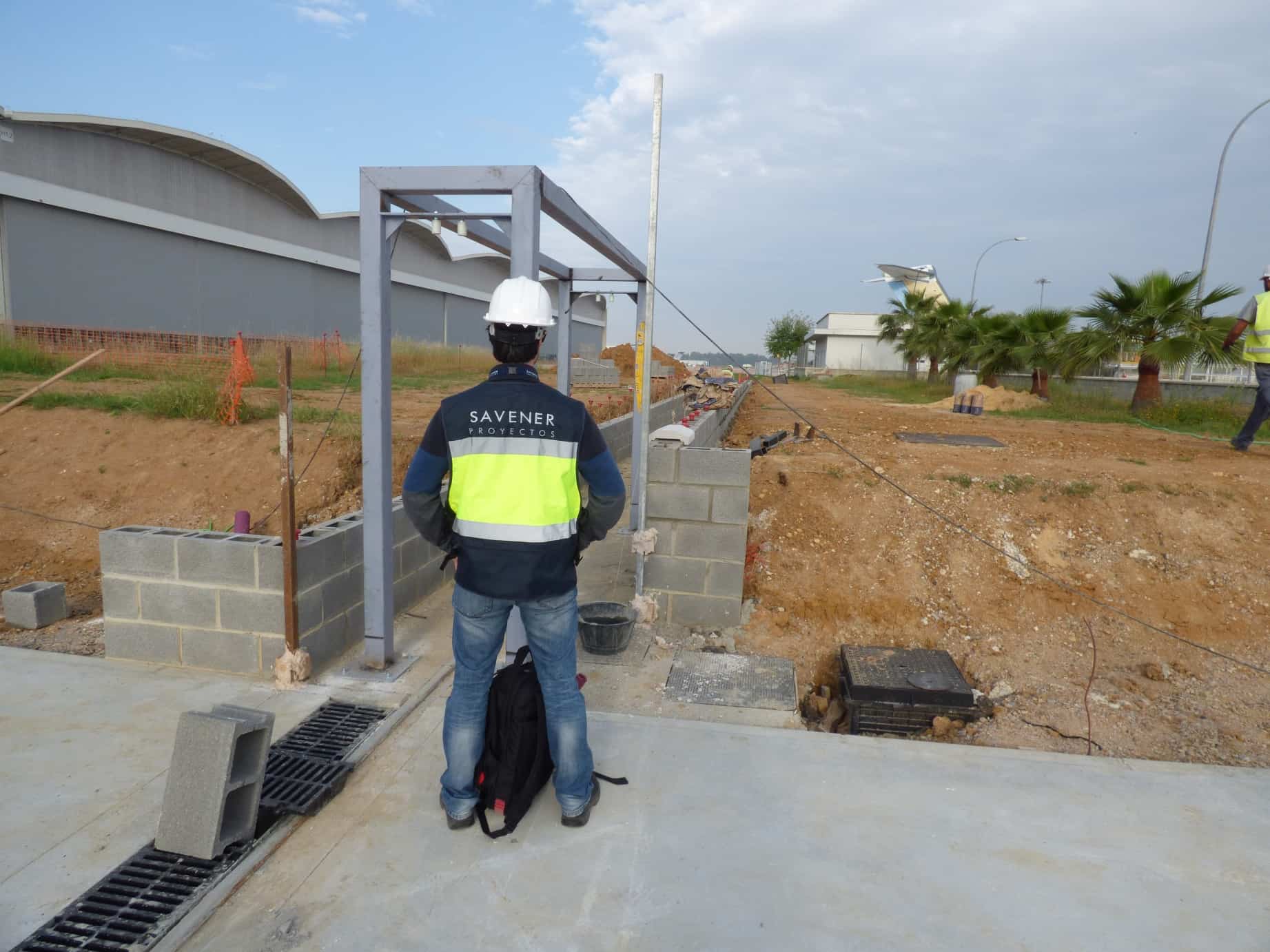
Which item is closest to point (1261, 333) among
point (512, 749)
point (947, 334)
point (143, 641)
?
point (512, 749)

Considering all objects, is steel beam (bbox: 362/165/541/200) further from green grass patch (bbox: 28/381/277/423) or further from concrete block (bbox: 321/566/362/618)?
green grass patch (bbox: 28/381/277/423)

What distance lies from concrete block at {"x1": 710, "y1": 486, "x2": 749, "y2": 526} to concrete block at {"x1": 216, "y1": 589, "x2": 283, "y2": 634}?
2.73m

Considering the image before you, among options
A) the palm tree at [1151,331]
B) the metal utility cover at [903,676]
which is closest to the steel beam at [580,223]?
the metal utility cover at [903,676]

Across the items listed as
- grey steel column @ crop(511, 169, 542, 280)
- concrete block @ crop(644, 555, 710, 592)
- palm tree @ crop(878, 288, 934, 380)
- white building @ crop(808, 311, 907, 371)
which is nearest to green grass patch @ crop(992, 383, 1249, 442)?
concrete block @ crop(644, 555, 710, 592)

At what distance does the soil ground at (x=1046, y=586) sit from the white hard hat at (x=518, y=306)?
3.21 m

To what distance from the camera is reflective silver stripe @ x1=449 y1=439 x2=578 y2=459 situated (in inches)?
108

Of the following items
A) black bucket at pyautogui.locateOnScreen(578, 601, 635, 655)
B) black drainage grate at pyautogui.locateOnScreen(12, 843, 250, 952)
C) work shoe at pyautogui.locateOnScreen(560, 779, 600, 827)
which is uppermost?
black bucket at pyautogui.locateOnScreen(578, 601, 635, 655)

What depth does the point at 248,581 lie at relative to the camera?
4.33 meters

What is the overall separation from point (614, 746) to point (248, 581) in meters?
2.27

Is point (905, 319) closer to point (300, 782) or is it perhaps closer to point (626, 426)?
point (626, 426)

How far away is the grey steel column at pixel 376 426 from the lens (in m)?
4.16

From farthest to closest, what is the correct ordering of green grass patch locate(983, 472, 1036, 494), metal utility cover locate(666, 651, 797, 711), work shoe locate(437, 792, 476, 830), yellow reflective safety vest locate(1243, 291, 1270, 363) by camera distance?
yellow reflective safety vest locate(1243, 291, 1270, 363) < green grass patch locate(983, 472, 1036, 494) < metal utility cover locate(666, 651, 797, 711) < work shoe locate(437, 792, 476, 830)

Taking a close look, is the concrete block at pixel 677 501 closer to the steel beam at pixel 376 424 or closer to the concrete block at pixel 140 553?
the steel beam at pixel 376 424

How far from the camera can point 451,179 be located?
4062 mm
